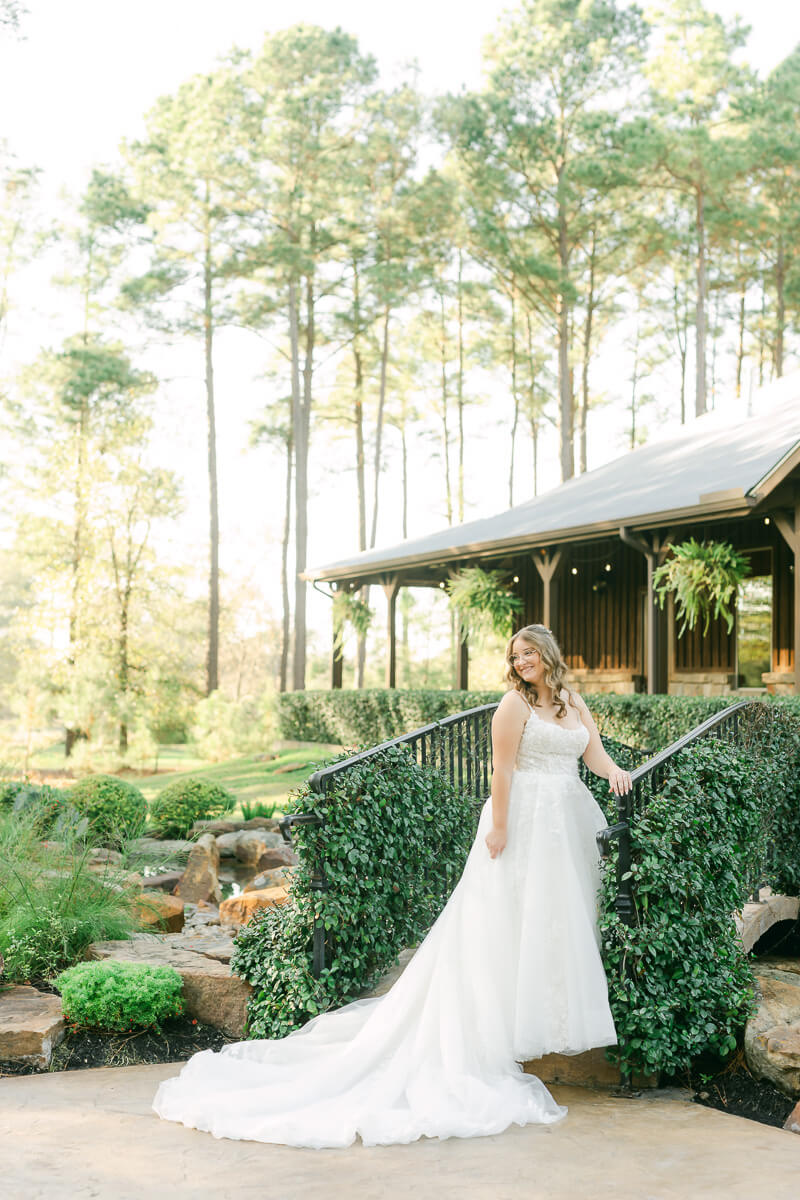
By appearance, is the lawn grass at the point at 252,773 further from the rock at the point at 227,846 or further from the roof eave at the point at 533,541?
the roof eave at the point at 533,541

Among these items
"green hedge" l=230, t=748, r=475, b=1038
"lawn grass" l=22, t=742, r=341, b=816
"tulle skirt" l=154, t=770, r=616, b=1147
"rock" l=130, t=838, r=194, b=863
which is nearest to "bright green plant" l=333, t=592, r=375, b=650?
"lawn grass" l=22, t=742, r=341, b=816

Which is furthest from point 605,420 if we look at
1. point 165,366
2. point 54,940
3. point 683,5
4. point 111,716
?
point 54,940

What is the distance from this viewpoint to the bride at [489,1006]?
12.6 ft

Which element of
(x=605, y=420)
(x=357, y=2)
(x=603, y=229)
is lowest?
(x=605, y=420)

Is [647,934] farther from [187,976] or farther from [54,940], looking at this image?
[54,940]

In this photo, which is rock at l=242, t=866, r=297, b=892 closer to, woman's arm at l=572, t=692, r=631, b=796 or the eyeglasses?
woman's arm at l=572, t=692, r=631, b=796

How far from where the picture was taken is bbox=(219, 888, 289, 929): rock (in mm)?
7195

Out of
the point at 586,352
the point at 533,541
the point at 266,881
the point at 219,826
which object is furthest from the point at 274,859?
the point at 586,352

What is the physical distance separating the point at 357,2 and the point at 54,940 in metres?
26.5

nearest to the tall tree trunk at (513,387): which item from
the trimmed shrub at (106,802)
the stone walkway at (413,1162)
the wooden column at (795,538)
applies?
the wooden column at (795,538)

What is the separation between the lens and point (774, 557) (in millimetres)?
14930

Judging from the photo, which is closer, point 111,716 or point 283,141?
point 111,716

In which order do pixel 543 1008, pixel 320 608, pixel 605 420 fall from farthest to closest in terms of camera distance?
pixel 320 608, pixel 605 420, pixel 543 1008

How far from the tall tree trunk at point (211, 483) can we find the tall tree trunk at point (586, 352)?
10215 mm
